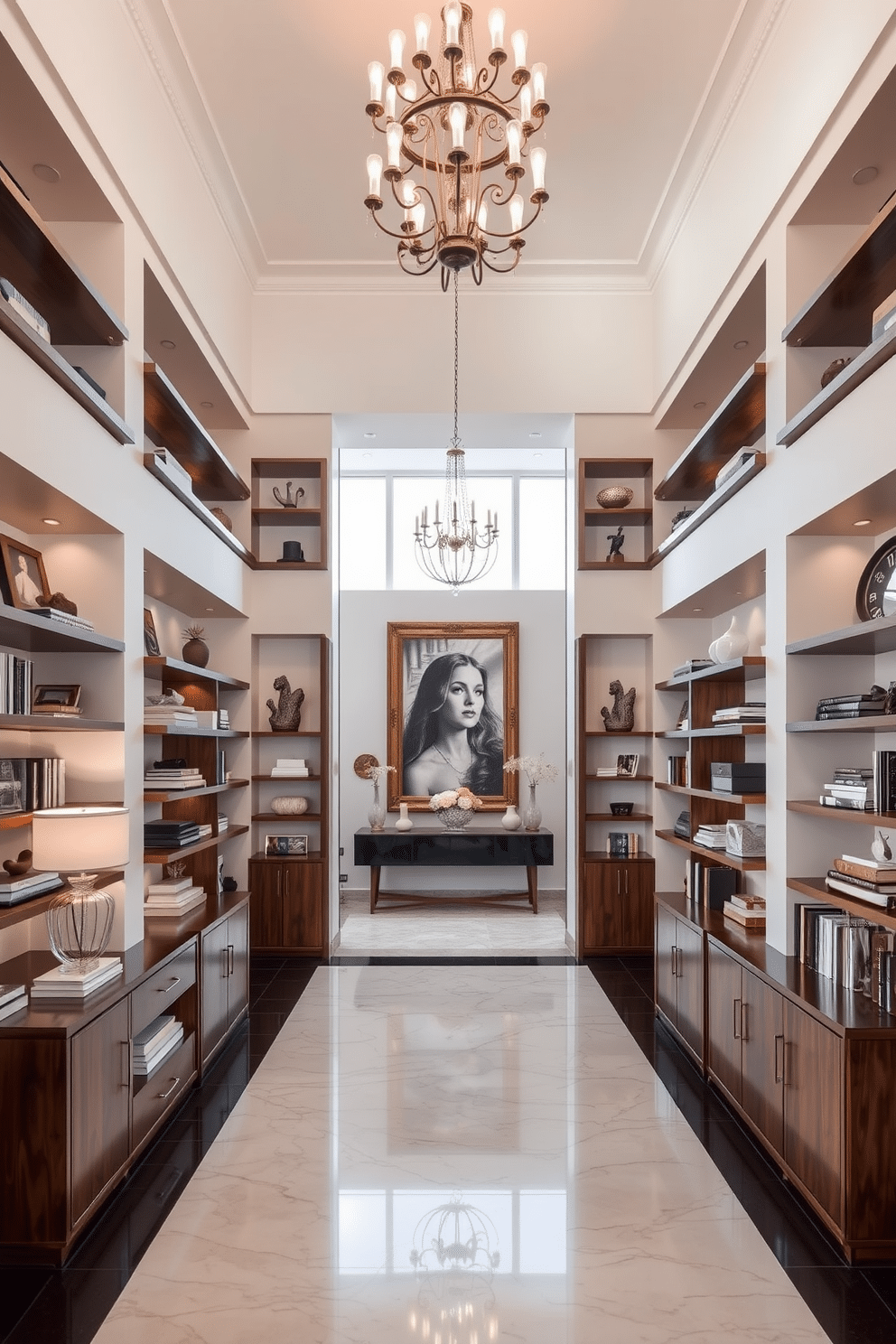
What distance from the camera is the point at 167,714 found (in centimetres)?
445

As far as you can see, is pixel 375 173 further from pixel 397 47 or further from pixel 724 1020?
pixel 724 1020

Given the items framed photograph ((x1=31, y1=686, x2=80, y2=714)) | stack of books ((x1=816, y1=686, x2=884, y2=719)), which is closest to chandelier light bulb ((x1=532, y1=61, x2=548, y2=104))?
stack of books ((x1=816, y1=686, x2=884, y2=719))

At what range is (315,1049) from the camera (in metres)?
4.62

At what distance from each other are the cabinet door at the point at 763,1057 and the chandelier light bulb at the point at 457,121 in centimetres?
319

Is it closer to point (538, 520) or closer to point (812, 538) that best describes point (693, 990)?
point (812, 538)

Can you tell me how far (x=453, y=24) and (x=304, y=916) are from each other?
529cm

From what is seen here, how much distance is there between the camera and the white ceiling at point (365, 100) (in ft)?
13.6

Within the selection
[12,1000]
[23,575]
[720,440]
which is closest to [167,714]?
[23,575]

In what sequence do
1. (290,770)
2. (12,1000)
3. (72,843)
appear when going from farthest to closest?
(290,770) < (72,843) < (12,1000)

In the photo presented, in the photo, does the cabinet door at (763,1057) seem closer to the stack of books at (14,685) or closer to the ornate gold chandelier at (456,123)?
the stack of books at (14,685)

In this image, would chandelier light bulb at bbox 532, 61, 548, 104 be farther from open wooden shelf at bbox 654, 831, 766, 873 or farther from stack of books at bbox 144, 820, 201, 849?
stack of books at bbox 144, 820, 201, 849


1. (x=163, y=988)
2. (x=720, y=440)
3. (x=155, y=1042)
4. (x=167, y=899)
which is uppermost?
(x=720, y=440)

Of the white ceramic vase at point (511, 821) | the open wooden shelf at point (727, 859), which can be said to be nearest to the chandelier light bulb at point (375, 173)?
the open wooden shelf at point (727, 859)

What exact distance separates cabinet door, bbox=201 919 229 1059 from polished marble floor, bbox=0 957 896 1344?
0.17 m
